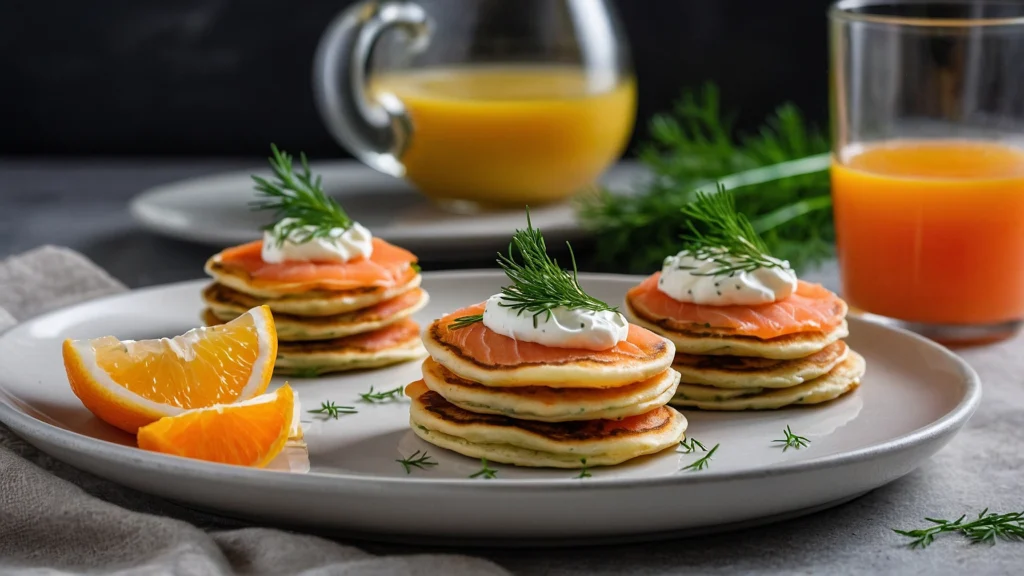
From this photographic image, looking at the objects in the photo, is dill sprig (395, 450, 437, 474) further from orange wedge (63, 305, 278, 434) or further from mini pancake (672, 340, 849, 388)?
mini pancake (672, 340, 849, 388)

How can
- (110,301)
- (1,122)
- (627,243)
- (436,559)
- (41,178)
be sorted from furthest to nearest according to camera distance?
(1,122) < (41,178) < (627,243) < (110,301) < (436,559)

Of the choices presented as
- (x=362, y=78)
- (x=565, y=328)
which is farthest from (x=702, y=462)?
(x=362, y=78)

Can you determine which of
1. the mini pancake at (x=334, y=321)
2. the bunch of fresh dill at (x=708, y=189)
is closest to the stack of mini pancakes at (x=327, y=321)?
the mini pancake at (x=334, y=321)

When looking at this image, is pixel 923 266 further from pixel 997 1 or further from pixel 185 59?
pixel 185 59

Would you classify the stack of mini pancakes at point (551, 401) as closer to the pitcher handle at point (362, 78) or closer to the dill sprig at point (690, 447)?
the dill sprig at point (690, 447)

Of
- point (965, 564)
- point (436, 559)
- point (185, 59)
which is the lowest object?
point (965, 564)

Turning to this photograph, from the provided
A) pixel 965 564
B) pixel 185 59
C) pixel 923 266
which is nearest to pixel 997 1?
pixel 923 266

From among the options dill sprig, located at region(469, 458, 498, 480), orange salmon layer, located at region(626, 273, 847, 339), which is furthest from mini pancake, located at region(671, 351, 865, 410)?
dill sprig, located at region(469, 458, 498, 480)
